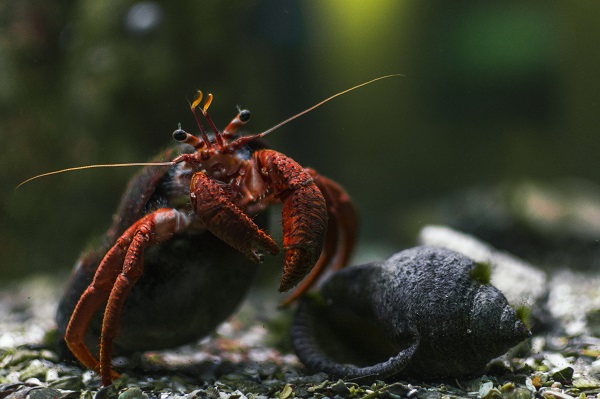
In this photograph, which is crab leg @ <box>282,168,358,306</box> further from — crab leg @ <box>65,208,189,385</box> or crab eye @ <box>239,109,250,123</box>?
crab leg @ <box>65,208,189,385</box>

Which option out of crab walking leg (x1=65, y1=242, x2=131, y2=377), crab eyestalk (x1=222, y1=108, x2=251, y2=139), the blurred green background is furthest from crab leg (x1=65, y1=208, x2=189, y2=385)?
the blurred green background

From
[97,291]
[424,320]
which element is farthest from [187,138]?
[424,320]

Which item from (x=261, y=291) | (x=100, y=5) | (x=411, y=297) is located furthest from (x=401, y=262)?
(x=100, y=5)

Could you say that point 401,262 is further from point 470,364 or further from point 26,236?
point 26,236

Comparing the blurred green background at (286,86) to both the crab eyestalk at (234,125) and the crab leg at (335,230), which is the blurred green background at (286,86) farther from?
the crab eyestalk at (234,125)

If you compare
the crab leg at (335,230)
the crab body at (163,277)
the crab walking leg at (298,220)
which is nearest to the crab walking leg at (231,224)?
the crab walking leg at (298,220)

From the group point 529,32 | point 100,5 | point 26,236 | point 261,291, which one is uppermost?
point 100,5
